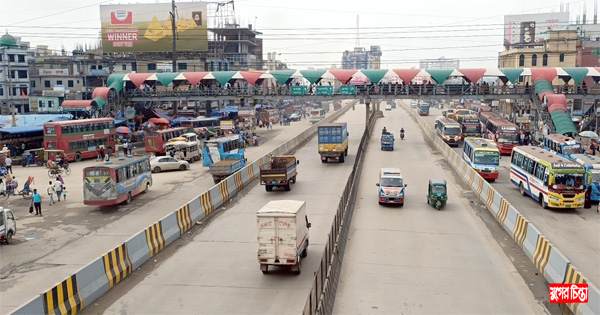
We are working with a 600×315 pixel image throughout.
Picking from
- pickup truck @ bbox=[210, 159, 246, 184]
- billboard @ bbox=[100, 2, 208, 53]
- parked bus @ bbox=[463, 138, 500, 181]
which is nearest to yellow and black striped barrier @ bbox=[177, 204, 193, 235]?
pickup truck @ bbox=[210, 159, 246, 184]

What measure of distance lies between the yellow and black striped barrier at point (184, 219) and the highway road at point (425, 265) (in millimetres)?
7836

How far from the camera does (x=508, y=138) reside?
2125 inches

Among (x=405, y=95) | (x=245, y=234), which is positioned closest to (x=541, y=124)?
(x=405, y=95)

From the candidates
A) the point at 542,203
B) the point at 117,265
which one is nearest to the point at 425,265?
the point at 117,265

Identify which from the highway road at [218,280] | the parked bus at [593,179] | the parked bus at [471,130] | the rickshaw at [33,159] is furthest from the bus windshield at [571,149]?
the rickshaw at [33,159]

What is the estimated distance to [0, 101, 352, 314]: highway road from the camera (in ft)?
64.7

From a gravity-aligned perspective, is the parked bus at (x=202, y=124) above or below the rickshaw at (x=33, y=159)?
above

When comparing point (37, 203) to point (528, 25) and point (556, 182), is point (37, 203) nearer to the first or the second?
point (556, 182)

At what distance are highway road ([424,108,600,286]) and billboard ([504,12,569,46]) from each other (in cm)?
13230

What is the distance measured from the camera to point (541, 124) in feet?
211

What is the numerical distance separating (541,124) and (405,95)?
1636cm

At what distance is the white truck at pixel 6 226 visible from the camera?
2383 cm

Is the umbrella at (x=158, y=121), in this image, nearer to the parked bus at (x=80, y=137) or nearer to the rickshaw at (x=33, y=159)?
the parked bus at (x=80, y=137)

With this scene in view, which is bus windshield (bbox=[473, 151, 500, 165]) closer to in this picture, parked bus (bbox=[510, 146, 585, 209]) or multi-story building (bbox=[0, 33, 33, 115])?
parked bus (bbox=[510, 146, 585, 209])
